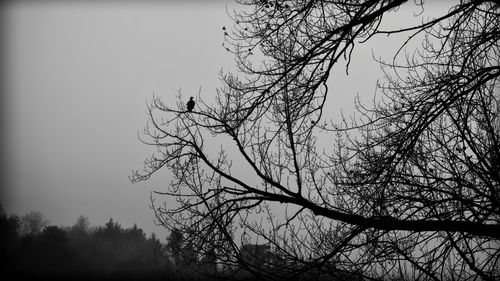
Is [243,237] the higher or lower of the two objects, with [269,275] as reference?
higher

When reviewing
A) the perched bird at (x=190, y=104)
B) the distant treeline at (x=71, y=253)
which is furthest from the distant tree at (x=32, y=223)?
the perched bird at (x=190, y=104)

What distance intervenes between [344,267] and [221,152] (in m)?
2.45

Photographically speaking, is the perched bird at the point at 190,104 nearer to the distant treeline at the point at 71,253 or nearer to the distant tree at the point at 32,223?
the distant treeline at the point at 71,253

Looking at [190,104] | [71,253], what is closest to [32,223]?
[71,253]

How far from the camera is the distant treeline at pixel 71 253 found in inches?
662

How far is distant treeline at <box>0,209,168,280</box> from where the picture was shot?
16.8 meters

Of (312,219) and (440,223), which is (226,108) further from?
(440,223)

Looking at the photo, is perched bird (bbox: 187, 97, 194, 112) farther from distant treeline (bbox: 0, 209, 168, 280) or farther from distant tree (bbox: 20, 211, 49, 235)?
distant tree (bbox: 20, 211, 49, 235)

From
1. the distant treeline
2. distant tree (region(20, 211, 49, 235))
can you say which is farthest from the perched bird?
distant tree (region(20, 211, 49, 235))

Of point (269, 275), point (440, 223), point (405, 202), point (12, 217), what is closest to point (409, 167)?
point (405, 202)

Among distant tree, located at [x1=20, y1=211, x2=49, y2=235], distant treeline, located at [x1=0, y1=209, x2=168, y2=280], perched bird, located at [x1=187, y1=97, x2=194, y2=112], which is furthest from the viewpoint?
distant tree, located at [x1=20, y1=211, x2=49, y2=235]

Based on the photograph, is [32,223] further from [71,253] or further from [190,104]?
[190,104]

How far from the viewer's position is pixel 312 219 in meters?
5.41

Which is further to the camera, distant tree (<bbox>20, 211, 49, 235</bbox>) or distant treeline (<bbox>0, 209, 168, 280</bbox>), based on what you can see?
distant tree (<bbox>20, 211, 49, 235</bbox>)
